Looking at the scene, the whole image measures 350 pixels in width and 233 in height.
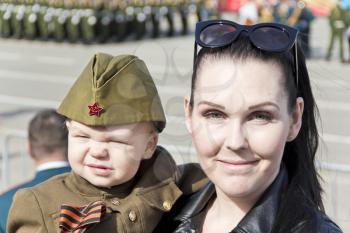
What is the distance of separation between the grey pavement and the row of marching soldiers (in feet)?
1.02

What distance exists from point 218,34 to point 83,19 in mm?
16248

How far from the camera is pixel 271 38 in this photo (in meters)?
1.72

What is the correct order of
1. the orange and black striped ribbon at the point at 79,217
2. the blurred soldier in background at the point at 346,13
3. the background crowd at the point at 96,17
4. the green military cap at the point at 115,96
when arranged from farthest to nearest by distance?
the background crowd at the point at 96,17, the blurred soldier in background at the point at 346,13, the green military cap at the point at 115,96, the orange and black striped ribbon at the point at 79,217

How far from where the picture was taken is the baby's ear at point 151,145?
2.11 meters

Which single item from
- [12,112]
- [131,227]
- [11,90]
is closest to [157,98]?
[131,227]

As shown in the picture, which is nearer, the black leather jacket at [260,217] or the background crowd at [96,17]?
the black leather jacket at [260,217]

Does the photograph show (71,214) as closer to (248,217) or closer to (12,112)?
(248,217)

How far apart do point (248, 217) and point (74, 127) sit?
0.59 meters

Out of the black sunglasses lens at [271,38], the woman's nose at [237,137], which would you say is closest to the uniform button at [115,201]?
the woman's nose at [237,137]

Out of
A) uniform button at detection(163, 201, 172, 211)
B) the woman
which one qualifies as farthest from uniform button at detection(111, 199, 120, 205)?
the woman

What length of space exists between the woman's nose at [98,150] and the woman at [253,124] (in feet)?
1.01

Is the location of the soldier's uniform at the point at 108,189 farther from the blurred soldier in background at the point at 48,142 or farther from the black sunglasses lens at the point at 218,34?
the blurred soldier in background at the point at 48,142

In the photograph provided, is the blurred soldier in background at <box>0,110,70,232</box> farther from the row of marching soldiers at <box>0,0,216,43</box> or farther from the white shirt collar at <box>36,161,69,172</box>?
the row of marching soldiers at <box>0,0,216,43</box>

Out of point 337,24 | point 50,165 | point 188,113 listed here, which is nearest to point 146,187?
point 188,113
